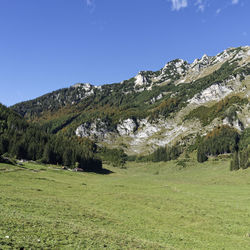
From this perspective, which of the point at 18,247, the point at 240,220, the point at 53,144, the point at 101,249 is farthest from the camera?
the point at 53,144

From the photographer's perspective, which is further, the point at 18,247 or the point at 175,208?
the point at 175,208

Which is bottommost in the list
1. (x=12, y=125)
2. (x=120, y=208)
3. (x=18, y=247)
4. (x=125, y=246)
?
(x=120, y=208)

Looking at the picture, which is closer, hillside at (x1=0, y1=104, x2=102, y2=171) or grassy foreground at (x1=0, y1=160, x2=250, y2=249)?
grassy foreground at (x1=0, y1=160, x2=250, y2=249)

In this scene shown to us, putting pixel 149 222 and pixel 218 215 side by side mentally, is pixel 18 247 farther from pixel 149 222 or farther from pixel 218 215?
pixel 218 215

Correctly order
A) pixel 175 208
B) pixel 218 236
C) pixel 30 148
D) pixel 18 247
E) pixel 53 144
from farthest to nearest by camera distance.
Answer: pixel 53 144 → pixel 30 148 → pixel 175 208 → pixel 218 236 → pixel 18 247

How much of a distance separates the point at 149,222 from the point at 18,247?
22.8 metres

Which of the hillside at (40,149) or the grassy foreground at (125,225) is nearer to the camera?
the grassy foreground at (125,225)

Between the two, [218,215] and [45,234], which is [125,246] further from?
[218,215]

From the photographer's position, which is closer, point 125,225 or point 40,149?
point 125,225

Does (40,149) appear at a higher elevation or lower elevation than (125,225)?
higher

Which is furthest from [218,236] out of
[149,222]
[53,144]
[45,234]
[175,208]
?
[53,144]

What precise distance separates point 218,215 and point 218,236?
12.2m

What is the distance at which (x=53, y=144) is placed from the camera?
147m

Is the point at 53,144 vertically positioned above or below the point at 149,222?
above
